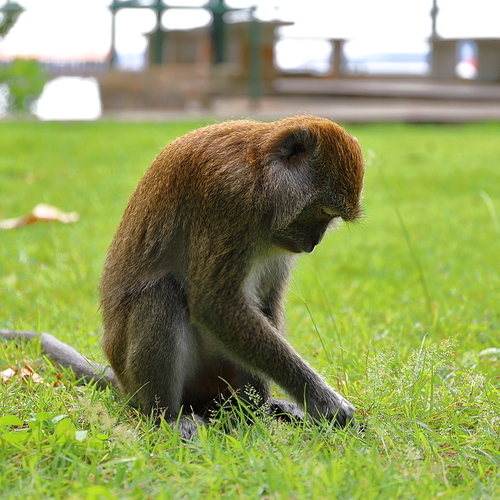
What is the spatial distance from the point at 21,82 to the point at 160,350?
652 inches

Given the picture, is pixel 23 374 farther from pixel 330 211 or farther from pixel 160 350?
pixel 330 211

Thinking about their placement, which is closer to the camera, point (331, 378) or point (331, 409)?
point (331, 409)

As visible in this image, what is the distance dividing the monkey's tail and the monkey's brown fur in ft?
0.84

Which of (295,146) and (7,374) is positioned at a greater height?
(295,146)

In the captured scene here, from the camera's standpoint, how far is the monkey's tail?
393 cm

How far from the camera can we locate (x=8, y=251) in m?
7.09

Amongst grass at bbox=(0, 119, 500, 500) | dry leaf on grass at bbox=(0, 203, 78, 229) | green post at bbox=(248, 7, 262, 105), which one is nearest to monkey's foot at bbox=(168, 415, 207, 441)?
grass at bbox=(0, 119, 500, 500)

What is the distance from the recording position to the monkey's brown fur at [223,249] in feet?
11.1

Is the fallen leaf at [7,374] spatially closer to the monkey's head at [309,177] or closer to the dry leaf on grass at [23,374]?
the dry leaf on grass at [23,374]

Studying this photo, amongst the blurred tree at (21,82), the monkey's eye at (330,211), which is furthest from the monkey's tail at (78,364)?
the blurred tree at (21,82)

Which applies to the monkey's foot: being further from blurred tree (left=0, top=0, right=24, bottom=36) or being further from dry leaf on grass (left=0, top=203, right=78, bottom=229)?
dry leaf on grass (left=0, top=203, right=78, bottom=229)

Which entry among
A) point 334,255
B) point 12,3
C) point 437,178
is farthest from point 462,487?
point 437,178

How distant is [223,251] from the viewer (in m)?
3.38

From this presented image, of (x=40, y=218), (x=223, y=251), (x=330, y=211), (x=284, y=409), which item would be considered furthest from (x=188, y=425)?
(x=40, y=218)
